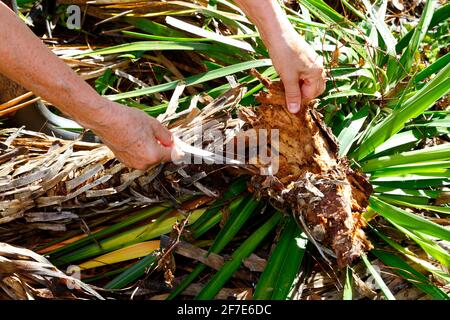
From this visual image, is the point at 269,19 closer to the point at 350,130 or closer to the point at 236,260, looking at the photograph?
the point at 350,130

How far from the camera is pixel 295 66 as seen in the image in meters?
1.71

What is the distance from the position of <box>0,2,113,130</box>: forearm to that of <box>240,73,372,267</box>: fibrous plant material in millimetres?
440

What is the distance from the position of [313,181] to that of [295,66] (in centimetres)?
28

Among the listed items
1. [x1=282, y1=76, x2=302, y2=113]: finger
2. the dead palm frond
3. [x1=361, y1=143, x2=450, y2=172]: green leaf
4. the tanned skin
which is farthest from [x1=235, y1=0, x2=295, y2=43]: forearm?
the dead palm frond

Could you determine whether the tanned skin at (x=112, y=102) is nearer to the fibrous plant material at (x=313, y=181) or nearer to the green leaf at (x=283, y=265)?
the fibrous plant material at (x=313, y=181)

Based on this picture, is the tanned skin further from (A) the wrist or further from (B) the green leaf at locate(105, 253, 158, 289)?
(B) the green leaf at locate(105, 253, 158, 289)

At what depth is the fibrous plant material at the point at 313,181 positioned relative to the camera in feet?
5.54

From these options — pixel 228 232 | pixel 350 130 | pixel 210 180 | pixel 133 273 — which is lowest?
pixel 133 273

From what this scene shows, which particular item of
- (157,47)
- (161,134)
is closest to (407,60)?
(157,47)

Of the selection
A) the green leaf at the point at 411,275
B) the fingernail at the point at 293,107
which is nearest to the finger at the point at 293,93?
the fingernail at the point at 293,107

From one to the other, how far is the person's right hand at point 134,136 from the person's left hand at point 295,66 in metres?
0.31
